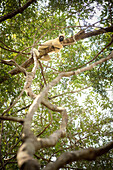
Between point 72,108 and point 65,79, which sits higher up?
point 65,79

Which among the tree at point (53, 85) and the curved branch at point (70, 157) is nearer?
the curved branch at point (70, 157)

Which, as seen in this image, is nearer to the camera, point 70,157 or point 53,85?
point 70,157

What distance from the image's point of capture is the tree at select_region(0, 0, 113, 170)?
2543mm

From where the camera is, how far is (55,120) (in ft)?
17.1

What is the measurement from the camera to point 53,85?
2.75 meters

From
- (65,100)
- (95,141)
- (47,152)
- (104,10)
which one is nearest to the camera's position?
(104,10)

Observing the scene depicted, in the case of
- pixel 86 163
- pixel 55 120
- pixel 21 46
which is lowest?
pixel 86 163

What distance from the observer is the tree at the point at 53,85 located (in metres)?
2.54

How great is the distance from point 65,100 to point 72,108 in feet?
1.56

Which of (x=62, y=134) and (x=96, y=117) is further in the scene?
(x=96, y=117)

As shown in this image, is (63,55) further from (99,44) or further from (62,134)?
(62,134)

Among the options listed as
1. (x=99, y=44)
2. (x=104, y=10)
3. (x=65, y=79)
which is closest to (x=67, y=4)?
(x=104, y=10)

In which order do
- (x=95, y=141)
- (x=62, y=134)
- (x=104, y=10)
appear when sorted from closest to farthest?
1. (x=62, y=134)
2. (x=104, y=10)
3. (x=95, y=141)

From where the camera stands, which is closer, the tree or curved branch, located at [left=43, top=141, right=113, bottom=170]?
curved branch, located at [left=43, top=141, right=113, bottom=170]
